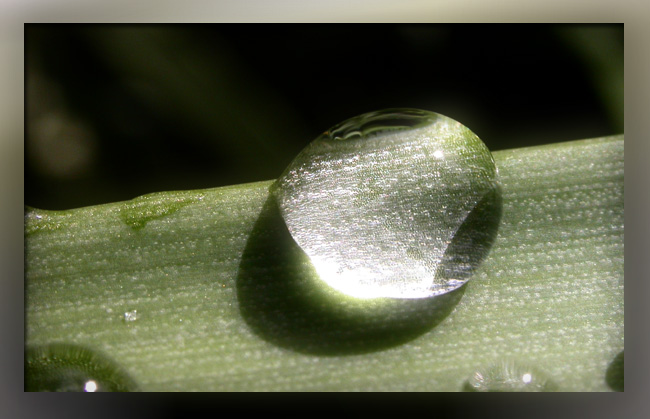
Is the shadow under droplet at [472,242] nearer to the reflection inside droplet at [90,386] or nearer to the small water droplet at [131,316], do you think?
the small water droplet at [131,316]

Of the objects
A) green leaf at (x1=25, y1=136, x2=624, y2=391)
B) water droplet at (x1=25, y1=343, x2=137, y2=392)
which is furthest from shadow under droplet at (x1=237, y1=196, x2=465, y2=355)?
water droplet at (x1=25, y1=343, x2=137, y2=392)

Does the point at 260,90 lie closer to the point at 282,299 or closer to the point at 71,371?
the point at 282,299

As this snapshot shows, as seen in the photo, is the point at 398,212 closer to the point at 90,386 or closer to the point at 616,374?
the point at 616,374

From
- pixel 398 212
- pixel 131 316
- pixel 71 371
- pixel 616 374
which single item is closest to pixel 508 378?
pixel 616 374

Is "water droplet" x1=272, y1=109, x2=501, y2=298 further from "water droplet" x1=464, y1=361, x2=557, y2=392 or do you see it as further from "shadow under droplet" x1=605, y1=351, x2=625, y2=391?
"shadow under droplet" x1=605, y1=351, x2=625, y2=391

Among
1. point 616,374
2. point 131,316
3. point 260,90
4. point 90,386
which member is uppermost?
point 260,90

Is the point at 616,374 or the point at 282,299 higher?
the point at 282,299

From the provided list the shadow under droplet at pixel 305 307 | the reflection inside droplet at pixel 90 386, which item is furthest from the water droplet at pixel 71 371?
the shadow under droplet at pixel 305 307
